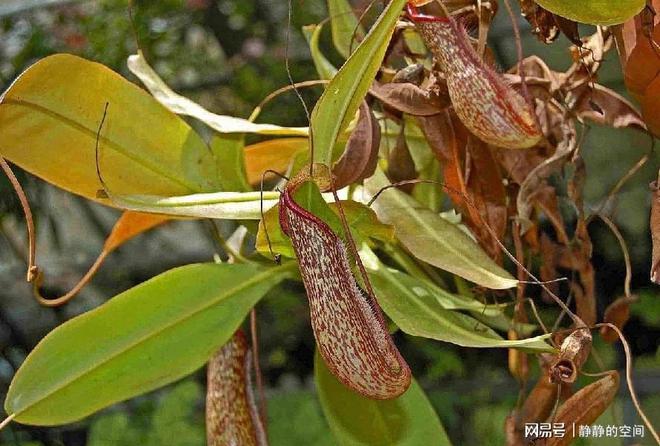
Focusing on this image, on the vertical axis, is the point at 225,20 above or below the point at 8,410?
below

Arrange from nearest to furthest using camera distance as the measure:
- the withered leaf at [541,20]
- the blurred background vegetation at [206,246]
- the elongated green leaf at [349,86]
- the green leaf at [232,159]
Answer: the elongated green leaf at [349,86] < the withered leaf at [541,20] < the green leaf at [232,159] < the blurred background vegetation at [206,246]

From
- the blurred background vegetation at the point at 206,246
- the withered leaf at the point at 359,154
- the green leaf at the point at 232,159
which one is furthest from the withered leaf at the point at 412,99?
the blurred background vegetation at the point at 206,246

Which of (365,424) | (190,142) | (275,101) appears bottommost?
(275,101)

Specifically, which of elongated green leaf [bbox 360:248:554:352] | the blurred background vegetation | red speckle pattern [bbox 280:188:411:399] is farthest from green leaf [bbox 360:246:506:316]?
the blurred background vegetation

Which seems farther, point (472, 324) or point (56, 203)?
point (56, 203)

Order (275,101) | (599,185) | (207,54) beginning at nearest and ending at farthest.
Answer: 1. (599,185)
2. (275,101)
3. (207,54)

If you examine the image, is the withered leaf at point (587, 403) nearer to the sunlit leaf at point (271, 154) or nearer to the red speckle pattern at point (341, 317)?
the red speckle pattern at point (341, 317)

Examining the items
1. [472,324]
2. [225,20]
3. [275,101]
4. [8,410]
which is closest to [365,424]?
[472,324]

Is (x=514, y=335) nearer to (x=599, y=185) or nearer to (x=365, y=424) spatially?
(x=365, y=424)
